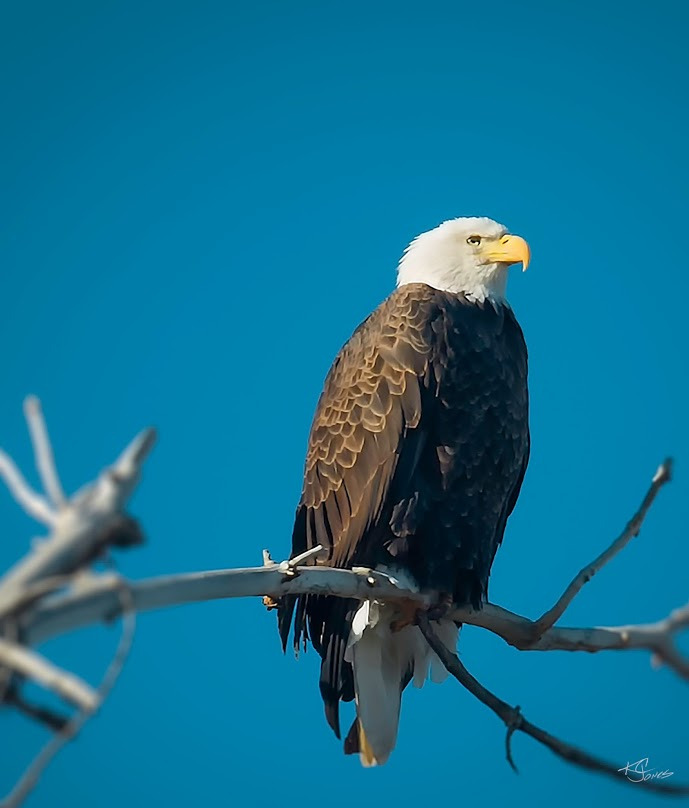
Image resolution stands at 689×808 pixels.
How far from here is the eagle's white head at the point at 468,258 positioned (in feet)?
20.2

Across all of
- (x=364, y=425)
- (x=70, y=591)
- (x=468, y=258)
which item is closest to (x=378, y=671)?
(x=364, y=425)

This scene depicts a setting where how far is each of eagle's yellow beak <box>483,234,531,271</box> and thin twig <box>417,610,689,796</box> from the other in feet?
6.07

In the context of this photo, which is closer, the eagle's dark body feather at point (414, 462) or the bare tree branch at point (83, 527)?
the bare tree branch at point (83, 527)

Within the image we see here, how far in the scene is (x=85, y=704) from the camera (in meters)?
1.92

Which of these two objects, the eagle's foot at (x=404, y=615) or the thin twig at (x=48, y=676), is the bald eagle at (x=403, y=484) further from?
the thin twig at (x=48, y=676)

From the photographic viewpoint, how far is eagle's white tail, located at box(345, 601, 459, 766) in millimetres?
5449

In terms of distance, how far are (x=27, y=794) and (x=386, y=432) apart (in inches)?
135

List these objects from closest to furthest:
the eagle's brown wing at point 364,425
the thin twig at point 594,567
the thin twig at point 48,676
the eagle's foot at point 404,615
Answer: the thin twig at point 48,676 < the thin twig at point 594,567 < the eagle's foot at point 404,615 < the eagle's brown wing at point 364,425

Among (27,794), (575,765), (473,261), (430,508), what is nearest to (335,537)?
(430,508)

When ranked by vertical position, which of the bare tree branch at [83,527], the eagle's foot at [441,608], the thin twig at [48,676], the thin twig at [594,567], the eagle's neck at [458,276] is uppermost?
the eagle's neck at [458,276]

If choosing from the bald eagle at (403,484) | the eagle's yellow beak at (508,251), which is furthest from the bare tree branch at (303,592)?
the eagle's yellow beak at (508,251)

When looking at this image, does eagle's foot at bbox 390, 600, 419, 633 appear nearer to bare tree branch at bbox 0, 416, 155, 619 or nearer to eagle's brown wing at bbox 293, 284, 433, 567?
eagle's brown wing at bbox 293, 284, 433, 567

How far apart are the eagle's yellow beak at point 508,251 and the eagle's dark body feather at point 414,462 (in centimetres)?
48

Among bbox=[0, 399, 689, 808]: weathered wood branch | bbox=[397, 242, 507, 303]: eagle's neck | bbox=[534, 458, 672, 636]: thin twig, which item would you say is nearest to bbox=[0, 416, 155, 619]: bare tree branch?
bbox=[0, 399, 689, 808]: weathered wood branch
